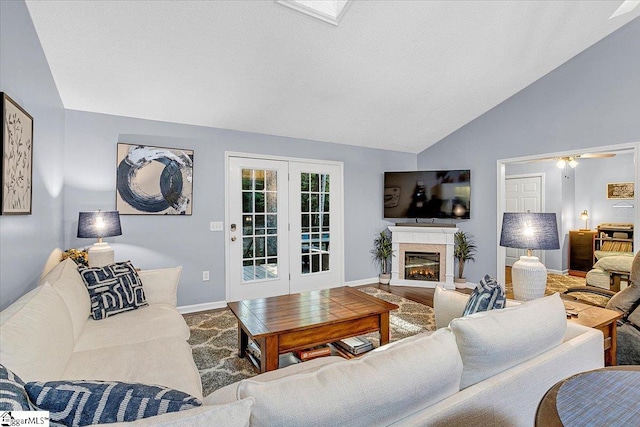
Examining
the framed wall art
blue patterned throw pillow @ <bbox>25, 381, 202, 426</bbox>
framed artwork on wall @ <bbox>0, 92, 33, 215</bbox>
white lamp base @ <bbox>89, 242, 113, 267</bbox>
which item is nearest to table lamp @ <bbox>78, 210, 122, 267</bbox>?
white lamp base @ <bbox>89, 242, 113, 267</bbox>

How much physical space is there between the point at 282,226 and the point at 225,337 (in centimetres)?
178

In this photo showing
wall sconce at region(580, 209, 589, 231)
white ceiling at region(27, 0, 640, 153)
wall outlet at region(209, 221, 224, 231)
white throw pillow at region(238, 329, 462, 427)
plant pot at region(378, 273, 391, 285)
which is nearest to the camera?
white throw pillow at region(238, 329, 462, 427)

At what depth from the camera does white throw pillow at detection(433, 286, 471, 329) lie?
1.92 m

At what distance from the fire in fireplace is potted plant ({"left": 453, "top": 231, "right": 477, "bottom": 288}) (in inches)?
11.8

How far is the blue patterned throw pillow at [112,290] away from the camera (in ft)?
7.42

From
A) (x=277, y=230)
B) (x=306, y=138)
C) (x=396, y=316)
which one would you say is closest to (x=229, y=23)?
(x=306, y=138)

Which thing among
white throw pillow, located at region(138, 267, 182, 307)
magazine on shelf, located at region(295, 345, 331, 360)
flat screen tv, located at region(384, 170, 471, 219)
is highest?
flat screen tv, located at region(384, 170, 471, 219)

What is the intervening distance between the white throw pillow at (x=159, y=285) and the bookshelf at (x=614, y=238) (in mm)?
6841

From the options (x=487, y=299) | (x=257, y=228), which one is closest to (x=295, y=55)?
(x=257, y=228)

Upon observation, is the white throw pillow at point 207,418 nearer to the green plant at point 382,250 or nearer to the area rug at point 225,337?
the area rug at point 225,337

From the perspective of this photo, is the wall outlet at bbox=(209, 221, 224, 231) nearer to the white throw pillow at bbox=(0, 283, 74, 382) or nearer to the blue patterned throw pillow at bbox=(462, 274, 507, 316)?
the white throw pillow at bbox=(0, 283, 74, 382)

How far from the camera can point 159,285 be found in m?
2.65

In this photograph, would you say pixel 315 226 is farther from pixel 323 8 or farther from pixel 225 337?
pixel 323 8

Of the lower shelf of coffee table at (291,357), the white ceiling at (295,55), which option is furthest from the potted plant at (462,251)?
the lower shelf of coffee table at (291,357)
